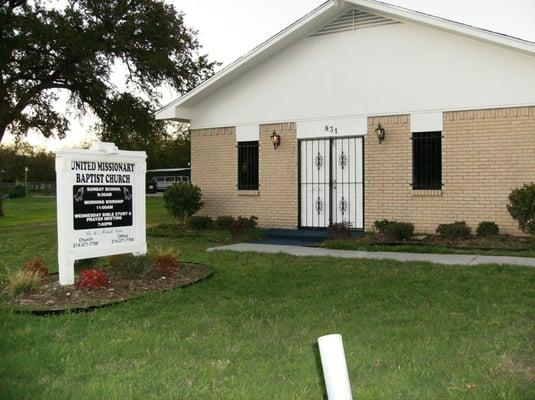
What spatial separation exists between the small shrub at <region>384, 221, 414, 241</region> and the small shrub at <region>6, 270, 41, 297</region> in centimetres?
745

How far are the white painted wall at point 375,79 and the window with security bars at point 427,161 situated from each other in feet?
Answer: 2.15

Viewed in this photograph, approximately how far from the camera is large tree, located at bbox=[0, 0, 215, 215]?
19.8 metres

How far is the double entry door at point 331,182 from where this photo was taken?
48.1 feet

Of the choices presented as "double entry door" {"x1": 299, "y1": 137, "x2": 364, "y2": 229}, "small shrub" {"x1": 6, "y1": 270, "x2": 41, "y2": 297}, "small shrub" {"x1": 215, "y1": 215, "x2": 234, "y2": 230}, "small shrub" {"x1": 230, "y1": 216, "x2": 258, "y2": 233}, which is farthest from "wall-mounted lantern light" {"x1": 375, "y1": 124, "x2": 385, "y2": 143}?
"small shrub" {"x1": 6, "y1": 270, "x2": 41, "y2": 297}

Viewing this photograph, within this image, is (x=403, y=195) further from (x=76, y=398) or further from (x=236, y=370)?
(x=76, y=398)

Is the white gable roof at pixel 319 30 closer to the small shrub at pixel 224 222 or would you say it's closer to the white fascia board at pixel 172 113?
the white fascia board at pixel 172 113

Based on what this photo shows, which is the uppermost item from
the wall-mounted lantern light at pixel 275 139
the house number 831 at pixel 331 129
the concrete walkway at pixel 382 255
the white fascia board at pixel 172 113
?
the white fascia board at pixel 172 113

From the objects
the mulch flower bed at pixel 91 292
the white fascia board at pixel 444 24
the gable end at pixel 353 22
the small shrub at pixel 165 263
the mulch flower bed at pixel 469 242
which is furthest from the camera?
the gable end at pixel 353 22

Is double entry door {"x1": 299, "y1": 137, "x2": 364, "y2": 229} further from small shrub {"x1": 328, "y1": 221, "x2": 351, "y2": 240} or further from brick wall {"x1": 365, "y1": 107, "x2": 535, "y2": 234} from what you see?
small shrub {"x1": 328, "y1": 221, "x2": 351, "y2": 240}

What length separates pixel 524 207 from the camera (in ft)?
38.4

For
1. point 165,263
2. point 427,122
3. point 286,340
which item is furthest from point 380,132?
point 286,340

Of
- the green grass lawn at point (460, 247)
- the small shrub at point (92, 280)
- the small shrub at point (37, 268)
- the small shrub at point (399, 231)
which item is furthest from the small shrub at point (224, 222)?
the small shrub at point (92, 280)

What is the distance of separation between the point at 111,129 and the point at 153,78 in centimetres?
262

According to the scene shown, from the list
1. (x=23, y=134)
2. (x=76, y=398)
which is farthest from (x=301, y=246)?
(x=23, y=134)
